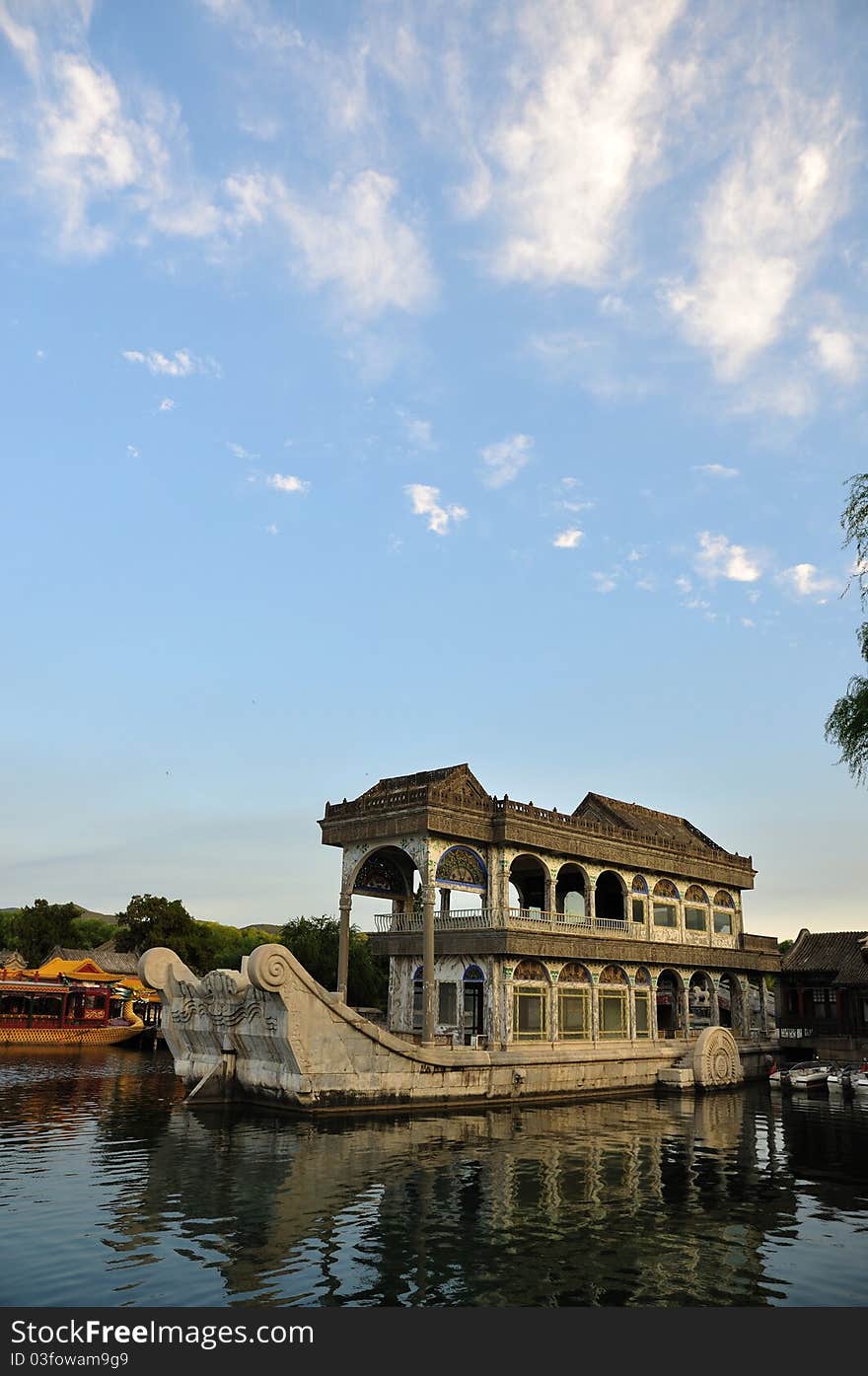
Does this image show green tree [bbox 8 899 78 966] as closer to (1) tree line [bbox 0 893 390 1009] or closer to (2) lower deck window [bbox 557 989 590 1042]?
(1) tree line [bbox 0 893 390 1009]

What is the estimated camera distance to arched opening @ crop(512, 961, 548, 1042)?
33.1 metres

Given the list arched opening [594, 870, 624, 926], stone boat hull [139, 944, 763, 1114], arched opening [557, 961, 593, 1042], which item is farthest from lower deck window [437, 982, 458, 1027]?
arched opening [594, 870, 624, 926]

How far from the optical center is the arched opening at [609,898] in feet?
140

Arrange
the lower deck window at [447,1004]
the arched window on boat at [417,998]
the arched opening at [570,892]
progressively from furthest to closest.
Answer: the arched opening at [570,892], the arched window on boat at [417,998], the lower deck window at [447,1004]

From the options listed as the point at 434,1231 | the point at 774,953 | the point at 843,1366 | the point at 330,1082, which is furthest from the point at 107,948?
the point at 843,1366

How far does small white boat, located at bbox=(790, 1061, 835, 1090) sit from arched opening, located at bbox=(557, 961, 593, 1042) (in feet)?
30.6

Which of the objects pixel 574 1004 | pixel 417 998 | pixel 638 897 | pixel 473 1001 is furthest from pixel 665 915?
pixel 417 998

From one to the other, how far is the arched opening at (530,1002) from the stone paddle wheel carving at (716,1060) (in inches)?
286

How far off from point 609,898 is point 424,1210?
29.7 m

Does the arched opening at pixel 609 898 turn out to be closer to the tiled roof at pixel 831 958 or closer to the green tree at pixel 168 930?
the tiled roof at pixel 831 958

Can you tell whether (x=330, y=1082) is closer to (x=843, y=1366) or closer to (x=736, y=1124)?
(x=736, y=1124)

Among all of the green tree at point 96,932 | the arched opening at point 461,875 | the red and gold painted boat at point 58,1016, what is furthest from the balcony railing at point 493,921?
the green tree at point 96,932

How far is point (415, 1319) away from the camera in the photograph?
395 inches

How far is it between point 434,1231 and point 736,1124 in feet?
56.3
